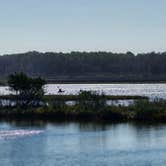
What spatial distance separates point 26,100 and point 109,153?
37.6 meters

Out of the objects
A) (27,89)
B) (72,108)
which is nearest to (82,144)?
(72,108)

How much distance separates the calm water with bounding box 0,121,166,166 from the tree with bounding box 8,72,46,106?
1364cm

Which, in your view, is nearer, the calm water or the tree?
the calm water

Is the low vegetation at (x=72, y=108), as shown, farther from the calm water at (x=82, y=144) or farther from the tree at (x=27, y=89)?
the calm water at (x=82, y=144)

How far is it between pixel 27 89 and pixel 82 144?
32208 millimetres

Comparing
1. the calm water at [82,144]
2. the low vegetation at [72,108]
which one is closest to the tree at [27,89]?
the low vegetation at [72,108]

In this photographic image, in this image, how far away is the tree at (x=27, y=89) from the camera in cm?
8244

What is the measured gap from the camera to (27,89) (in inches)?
3243

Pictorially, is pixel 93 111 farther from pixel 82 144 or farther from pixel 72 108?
pixel 82 144

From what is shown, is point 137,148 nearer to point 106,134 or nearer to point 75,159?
point 75,159

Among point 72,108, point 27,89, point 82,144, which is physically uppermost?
point 27,89

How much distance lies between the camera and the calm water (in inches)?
1686

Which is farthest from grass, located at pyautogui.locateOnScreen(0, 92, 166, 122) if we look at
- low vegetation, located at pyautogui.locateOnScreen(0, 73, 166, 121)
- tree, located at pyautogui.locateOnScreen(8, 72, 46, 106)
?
tree, located at pyautogui.locateOnScreen(8, 72, 46, 106)

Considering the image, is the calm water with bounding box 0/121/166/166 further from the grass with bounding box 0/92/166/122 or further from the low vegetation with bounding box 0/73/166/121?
the low vegetation with bounding box 0/73/166/121
